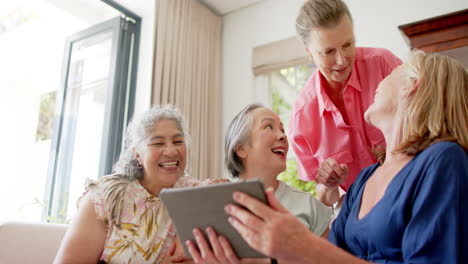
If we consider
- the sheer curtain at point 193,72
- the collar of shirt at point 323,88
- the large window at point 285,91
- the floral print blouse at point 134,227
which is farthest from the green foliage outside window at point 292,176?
the floral print blouse at point 134,227

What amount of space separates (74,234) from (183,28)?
268 cm

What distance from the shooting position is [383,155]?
5.02 feet

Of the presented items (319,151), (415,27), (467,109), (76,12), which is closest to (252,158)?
(319,151)

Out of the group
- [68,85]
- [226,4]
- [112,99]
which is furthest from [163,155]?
[226,4]

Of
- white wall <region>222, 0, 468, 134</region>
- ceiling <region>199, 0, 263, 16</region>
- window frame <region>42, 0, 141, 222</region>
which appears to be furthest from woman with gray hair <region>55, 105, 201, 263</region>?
ceiling <region>199, 0, 263, 16</region>

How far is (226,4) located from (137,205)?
2961 mm

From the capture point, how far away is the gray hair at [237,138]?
1739 mm

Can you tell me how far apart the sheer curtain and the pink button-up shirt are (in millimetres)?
1733

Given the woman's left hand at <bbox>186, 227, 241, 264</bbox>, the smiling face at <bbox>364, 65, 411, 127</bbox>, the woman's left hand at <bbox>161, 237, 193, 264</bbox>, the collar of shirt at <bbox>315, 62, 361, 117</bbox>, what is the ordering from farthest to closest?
the collar of shirt at <bbox>315, 62, 361, 117</bbox>, the woman's left hand at <bbox>161, 237, 193, 264</bbox>, the smiling face at <bbox>364, 65, 411, 127</bbox>, the woman's left hand at <bbox>186, 227, 241, 264</bbox>

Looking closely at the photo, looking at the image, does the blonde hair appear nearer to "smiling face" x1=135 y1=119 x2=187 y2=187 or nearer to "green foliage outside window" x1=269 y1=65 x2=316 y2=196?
"smiling face" x1=135 y1=119 x2=187 y2=187

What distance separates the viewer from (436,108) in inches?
43.0

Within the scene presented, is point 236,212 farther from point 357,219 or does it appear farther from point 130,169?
point 130,169

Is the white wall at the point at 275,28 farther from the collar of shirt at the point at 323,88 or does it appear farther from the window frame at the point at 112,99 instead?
the collar of shirt at the point at 323,88

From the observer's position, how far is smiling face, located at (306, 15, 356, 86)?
1.68 m
